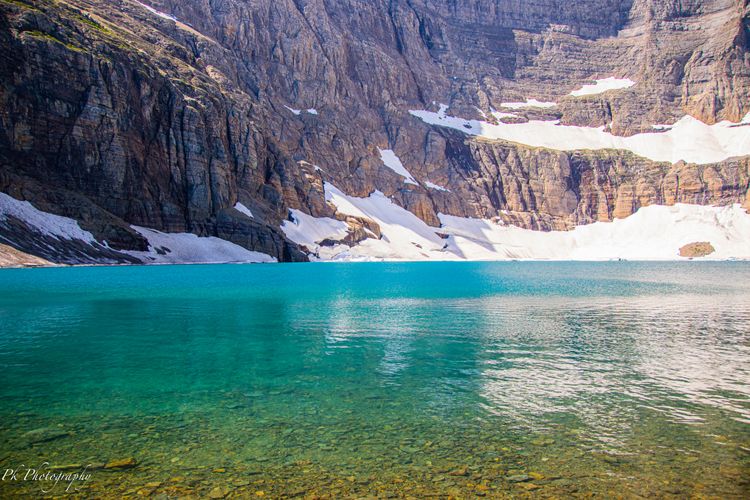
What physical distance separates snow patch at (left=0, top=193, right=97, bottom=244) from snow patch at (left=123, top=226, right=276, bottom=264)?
8625 mm

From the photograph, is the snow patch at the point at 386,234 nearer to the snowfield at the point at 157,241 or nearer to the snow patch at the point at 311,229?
the snow patch at the point at 311,229

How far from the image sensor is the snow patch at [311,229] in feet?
416

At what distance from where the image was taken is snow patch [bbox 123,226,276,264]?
311 feet

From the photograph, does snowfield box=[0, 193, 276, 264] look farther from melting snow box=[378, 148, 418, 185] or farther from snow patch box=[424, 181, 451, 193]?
snow patch box=[424, 181, 451, 193]

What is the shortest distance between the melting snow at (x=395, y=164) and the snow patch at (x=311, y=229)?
166ft

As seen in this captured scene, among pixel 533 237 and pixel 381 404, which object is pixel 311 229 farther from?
pixel 381 404

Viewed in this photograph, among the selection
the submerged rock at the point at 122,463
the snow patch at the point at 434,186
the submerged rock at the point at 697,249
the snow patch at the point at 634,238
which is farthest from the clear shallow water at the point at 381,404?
the snow patch at the point at 434,186

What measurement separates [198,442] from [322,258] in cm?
11844

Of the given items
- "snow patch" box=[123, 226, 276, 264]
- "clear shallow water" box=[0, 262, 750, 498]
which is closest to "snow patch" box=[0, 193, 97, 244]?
"snow patch" box=[123, 226, 276, 264]

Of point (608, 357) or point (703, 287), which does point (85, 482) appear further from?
point (703, 287)

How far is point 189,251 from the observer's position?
331 ft

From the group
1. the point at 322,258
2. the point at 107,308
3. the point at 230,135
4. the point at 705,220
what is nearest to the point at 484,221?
the point at 705,220

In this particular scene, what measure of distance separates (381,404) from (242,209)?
108233mm

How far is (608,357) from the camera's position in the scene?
18.1 meters
